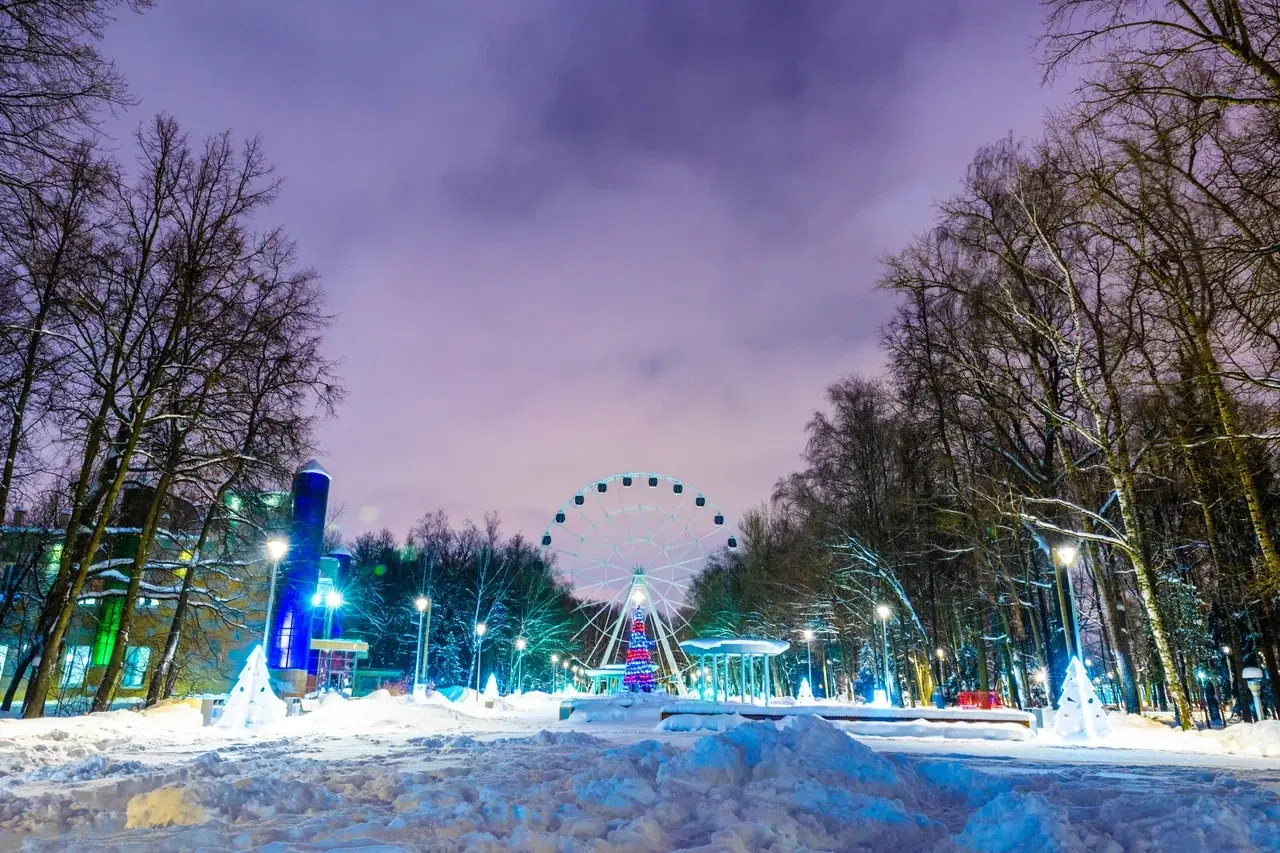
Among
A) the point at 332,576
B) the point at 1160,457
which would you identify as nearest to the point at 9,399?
the point at 1160,457

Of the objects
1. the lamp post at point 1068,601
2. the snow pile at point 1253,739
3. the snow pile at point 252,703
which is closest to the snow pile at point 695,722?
the lamp post at point 1068,601

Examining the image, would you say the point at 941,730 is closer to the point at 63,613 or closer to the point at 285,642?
the point at 63,613

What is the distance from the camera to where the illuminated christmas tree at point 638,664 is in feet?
136

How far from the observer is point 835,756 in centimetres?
650

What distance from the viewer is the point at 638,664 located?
42062 millimetres

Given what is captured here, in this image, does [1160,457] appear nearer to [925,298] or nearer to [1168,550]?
[1168,550]

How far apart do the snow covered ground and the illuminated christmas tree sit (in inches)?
1300

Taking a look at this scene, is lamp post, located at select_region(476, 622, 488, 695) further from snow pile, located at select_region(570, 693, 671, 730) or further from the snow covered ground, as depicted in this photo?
the snow covered ground

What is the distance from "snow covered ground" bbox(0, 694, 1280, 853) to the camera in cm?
423

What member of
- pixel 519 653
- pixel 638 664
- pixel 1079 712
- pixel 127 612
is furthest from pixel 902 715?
pixel 519 653

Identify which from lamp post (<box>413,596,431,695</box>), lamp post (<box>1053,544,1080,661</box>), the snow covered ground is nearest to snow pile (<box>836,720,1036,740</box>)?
lamp post (<box>1053,544,1080,661</box>)

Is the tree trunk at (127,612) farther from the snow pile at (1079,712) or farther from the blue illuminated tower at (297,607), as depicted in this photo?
the blue illuminated tower at (297,607)

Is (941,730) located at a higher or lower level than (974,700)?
lower

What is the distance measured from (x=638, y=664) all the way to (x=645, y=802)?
3845 cm
